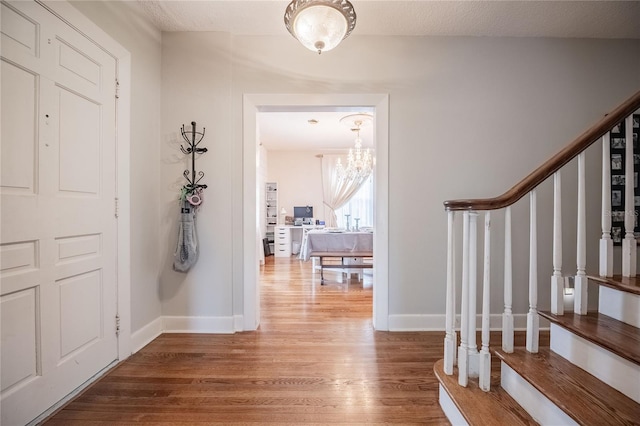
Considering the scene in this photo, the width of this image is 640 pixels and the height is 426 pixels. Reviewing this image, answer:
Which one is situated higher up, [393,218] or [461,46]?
[461,46]

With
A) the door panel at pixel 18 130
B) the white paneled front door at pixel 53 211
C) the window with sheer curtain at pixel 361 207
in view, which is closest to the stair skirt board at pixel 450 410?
the white paneled front door at pixel 53 211

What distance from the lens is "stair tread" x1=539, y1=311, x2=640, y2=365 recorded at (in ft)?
3.23

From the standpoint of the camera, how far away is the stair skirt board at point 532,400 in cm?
101

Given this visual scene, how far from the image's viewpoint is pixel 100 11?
171 centimetres

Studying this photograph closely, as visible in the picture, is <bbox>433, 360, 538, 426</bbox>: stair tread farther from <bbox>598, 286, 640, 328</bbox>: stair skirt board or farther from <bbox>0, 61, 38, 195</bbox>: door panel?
<bbox>0, 61, 38, 195</bbox>: door panel

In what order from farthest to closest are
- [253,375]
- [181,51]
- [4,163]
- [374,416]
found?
[181,51], [253,375], [374,416], [4,163]

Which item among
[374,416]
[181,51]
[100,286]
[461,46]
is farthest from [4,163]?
[461,46]

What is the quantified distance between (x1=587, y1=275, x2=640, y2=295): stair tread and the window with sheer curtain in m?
5.45

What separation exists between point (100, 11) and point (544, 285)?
4.08 m

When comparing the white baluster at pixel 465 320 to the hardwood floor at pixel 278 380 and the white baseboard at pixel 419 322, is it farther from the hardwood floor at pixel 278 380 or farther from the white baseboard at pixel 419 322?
the white baseboard at pixel 419 322

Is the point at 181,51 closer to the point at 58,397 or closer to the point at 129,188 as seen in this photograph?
the point at 129,188

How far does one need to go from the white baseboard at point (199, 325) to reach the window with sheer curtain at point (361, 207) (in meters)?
4.77

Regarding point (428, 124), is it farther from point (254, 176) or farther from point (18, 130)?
point (18, 130)

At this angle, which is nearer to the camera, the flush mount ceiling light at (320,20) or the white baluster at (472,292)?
the white baluster at (472,292)
